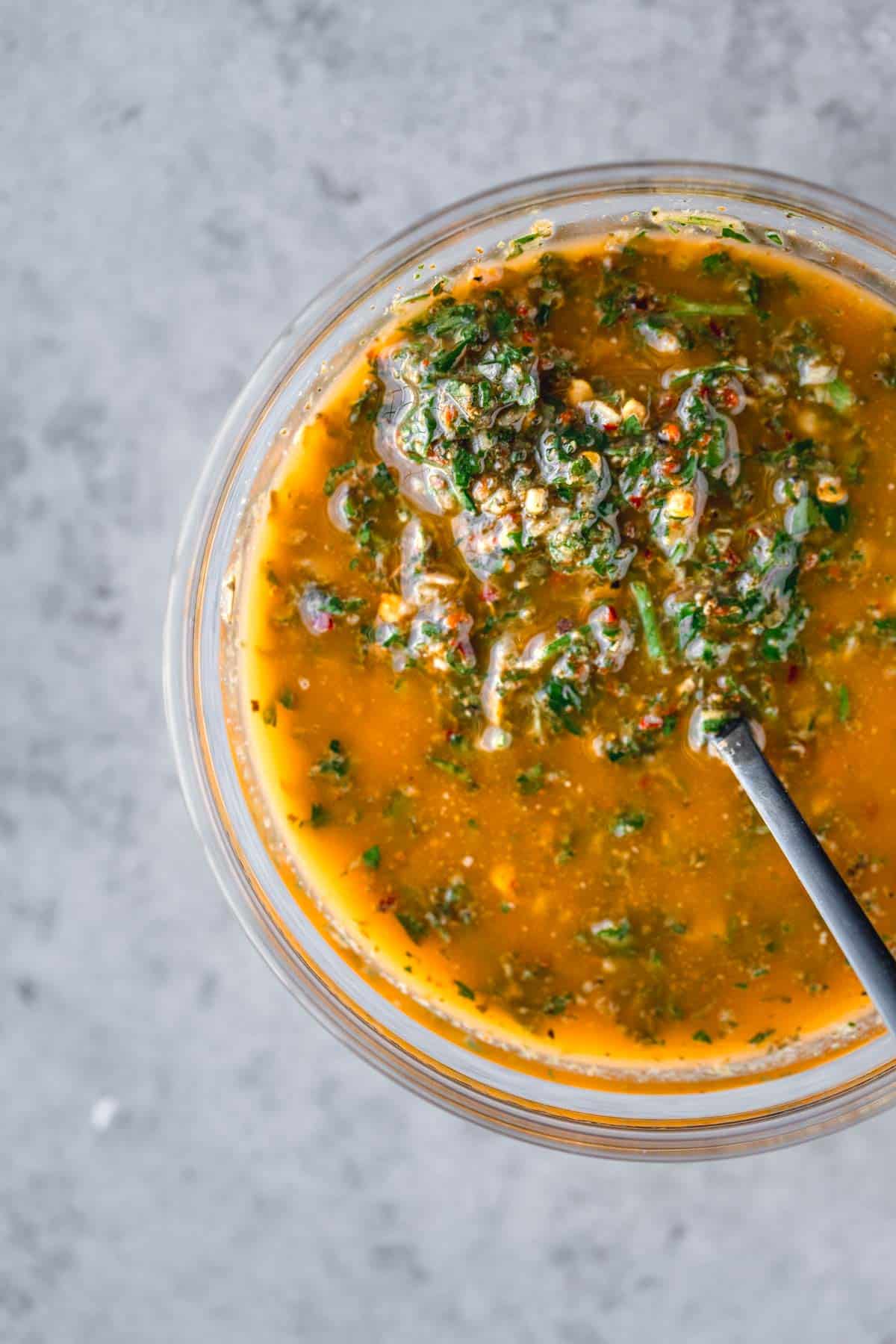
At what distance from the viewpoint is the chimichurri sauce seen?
184 cm

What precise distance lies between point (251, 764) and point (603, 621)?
0.71 m

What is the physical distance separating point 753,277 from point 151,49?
1257 millimetres

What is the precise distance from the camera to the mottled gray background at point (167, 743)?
88.0 inches

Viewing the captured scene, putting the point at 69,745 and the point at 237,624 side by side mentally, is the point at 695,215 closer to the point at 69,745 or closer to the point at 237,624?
the point at 237,624

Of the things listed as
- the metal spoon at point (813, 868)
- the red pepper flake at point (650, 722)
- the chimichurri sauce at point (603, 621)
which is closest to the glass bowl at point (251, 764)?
the chimichurri sauce at point (603, 621)

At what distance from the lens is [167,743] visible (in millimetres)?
2344

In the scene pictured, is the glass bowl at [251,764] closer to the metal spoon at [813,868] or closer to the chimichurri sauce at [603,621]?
the chimichurri sauce at [603,621]

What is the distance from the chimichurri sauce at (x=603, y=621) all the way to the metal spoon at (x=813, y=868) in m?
0.06

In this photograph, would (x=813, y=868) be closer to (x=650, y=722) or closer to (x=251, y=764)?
(x=650, y=722)

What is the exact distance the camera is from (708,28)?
2.23m

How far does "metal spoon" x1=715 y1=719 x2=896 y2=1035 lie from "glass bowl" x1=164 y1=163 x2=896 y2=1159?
45 centimetres

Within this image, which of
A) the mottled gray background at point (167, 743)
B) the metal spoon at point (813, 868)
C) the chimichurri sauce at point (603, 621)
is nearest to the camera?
the metal spoon at point (813, 868)

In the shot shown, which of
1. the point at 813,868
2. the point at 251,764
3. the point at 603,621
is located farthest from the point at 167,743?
the point at 813,868

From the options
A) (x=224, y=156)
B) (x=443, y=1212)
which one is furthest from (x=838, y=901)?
(x=224, y=156)
